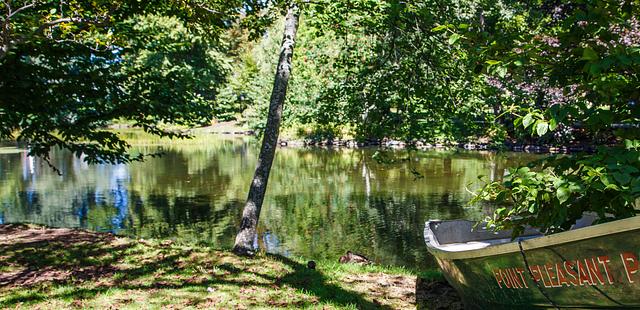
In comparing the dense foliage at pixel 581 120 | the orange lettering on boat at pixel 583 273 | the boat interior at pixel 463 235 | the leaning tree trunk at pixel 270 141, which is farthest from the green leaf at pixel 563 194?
the leaning tree trunk at pixel 270 141

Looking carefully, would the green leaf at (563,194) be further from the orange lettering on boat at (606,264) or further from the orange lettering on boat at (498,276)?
the orange lettering on boat at (498,276)

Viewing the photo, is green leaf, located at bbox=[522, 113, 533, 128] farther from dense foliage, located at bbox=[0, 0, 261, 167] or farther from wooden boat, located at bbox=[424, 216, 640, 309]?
dense foliage, located at bbox=[0, 0, 261, 167]

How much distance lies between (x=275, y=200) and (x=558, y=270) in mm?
13843

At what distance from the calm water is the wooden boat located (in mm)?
5229

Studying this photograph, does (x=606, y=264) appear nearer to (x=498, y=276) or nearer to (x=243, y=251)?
(x=498, y=276)

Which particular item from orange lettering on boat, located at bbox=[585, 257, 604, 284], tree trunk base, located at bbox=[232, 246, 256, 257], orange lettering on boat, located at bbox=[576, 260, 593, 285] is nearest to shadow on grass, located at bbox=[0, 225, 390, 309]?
tree trunk base, located at bbox=[232, 246, 256, 257]

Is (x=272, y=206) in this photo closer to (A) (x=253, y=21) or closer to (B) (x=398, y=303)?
(A) (x=253, y=21)

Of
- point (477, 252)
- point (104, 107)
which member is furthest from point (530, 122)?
point (104, 107)

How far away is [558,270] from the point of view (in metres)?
3.68

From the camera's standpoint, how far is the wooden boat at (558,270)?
3174 millimetres

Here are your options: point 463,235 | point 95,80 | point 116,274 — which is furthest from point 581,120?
point 95,80

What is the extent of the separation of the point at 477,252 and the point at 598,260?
110 cm

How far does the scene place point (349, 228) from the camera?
13148mm

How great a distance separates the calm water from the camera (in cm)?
1198
